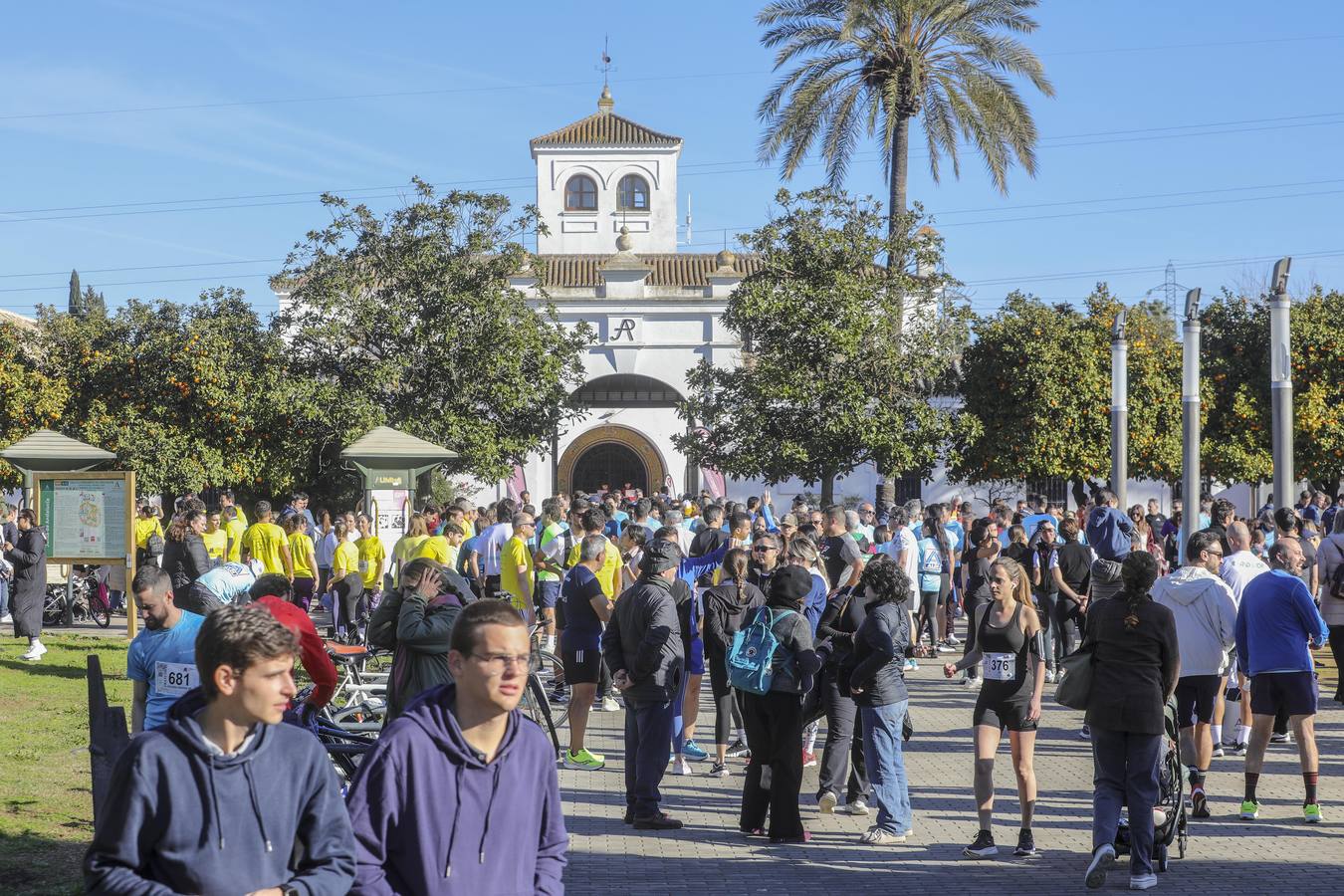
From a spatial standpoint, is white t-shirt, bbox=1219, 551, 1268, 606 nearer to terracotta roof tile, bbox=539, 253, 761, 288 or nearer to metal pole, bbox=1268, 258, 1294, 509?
metal pole, bbox=1268, 258, 1294, 509

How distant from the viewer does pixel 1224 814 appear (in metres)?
9.17

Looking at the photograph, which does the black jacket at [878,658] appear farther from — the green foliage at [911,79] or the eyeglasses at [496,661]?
the green foliage at [911,79]

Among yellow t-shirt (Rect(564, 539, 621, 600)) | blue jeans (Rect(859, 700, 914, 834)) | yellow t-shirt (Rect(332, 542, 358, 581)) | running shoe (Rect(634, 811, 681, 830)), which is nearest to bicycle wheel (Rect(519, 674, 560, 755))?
yellow t-shirt (Rect(564, 539, 621, 600))

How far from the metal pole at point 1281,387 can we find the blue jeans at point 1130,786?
9377 millimetres

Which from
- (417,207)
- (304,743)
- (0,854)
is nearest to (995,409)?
(417,207)

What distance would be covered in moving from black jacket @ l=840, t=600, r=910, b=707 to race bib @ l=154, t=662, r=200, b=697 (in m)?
3.92

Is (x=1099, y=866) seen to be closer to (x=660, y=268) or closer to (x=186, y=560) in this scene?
(x=186, y=560)

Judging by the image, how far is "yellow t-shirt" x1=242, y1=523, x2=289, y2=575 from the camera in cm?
1642

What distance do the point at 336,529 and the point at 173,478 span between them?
14.6 metres

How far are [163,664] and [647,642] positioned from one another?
11.0 ft

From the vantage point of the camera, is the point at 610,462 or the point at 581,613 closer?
the point at 581,613

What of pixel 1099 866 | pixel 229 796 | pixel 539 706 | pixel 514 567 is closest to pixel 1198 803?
pixel 1099 866

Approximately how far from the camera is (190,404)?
1328 inches

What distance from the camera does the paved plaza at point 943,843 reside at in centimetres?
752
